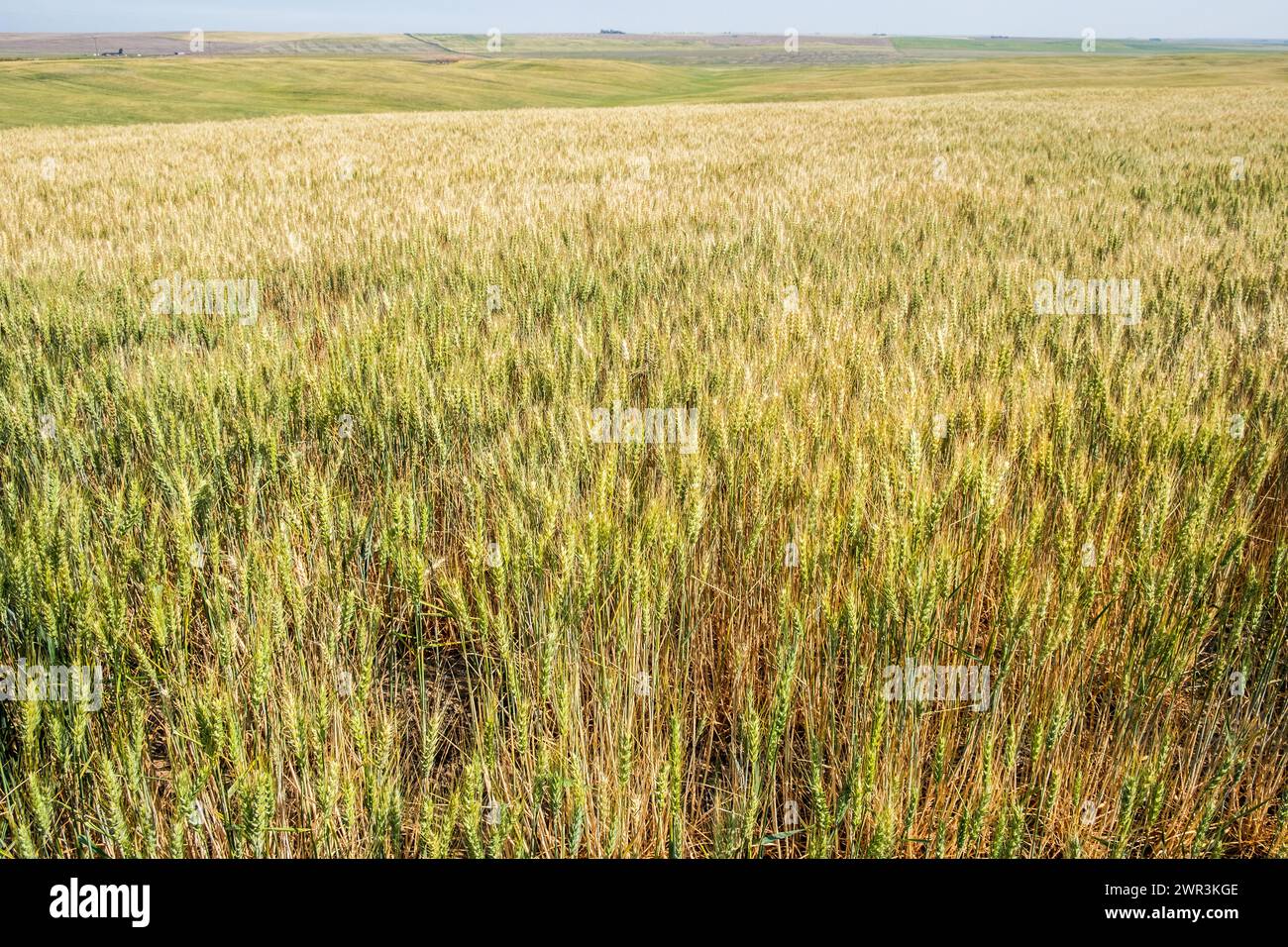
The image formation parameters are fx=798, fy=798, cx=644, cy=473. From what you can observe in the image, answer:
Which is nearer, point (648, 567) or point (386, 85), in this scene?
point (648, 567)

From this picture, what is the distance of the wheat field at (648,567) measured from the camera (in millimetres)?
1233

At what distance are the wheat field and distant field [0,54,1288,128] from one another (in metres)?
31.3

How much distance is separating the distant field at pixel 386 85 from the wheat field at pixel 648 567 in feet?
103

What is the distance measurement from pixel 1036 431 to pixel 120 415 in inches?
112

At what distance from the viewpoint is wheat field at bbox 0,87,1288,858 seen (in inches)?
48.6

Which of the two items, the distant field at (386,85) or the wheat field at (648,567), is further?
the distant field at (386,85)

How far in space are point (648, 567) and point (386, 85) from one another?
51.1 meters

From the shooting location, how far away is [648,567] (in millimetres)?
1660

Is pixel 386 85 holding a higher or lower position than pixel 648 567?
higher

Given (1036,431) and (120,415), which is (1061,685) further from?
(120,415)

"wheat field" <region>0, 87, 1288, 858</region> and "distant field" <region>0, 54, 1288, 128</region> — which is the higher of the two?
"distant field" <region>0, 54, 1288, 128</region>

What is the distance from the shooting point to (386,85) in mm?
45344

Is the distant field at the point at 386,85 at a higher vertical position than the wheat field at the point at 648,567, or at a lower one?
higher
